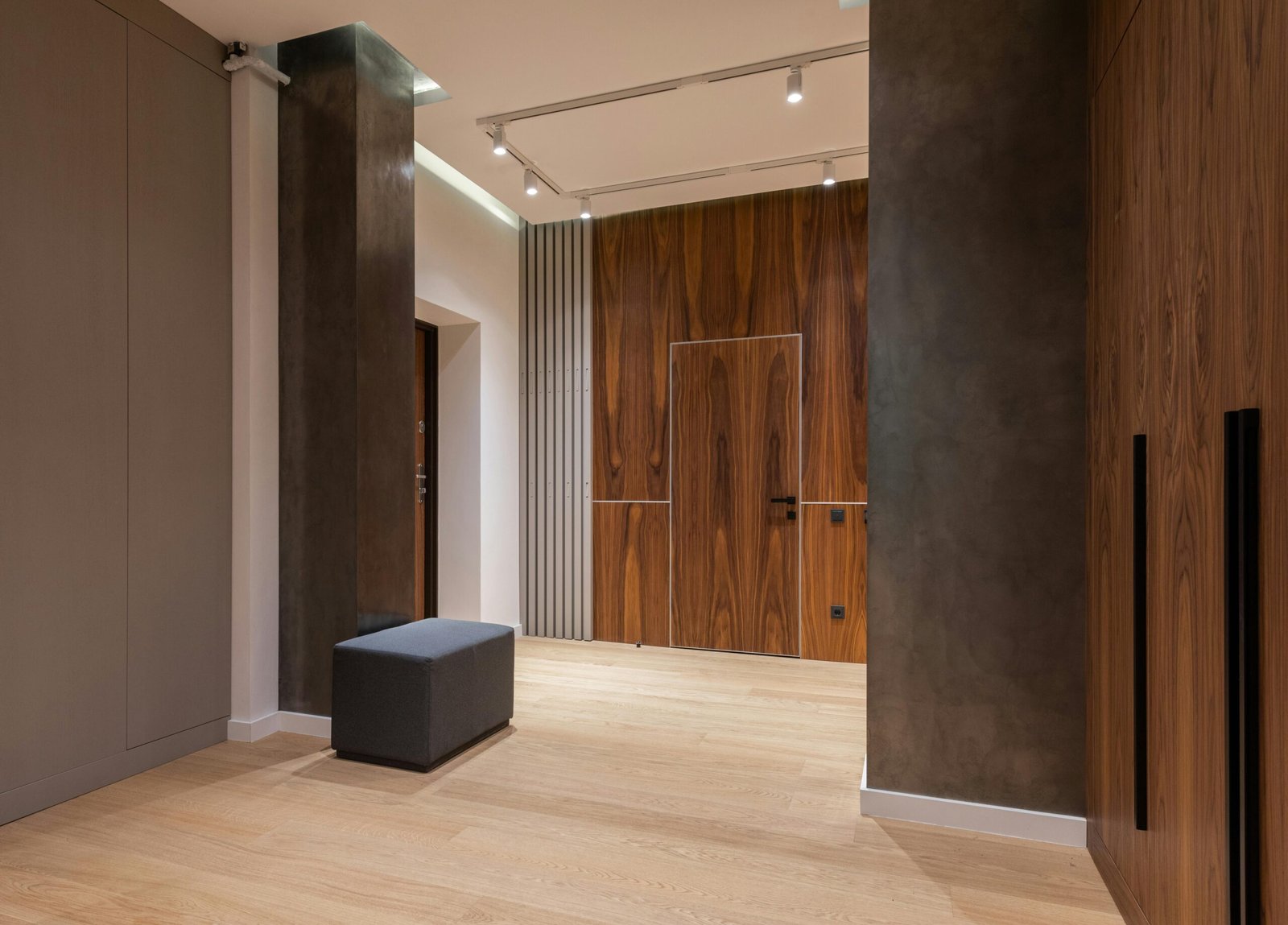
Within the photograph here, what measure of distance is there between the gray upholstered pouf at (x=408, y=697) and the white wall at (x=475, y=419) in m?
1.97

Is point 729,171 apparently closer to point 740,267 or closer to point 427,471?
point 740,267

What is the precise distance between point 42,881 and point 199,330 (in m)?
2.11

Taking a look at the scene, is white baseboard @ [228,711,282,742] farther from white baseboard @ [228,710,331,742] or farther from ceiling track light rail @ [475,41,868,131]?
ceiling track light rail @ [475,41,868,131]

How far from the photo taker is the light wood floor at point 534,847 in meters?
2.03

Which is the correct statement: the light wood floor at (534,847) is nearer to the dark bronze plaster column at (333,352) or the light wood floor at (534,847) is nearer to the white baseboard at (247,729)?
the white baseboard at (247,729)

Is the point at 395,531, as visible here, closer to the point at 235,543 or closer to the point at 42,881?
the point at 235,543

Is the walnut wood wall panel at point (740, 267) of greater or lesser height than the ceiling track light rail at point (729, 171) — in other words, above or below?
below

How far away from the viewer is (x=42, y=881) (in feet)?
7.01

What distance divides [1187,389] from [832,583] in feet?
11.4

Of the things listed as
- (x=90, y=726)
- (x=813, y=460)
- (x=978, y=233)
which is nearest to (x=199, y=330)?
(x=90, y=726)

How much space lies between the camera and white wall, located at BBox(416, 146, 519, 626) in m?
5.10

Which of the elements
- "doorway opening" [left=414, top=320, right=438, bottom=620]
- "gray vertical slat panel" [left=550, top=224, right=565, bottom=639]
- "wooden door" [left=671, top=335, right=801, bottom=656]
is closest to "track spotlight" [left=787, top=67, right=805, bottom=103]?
"wooden door" [left=671, top=335, right=801, bottom=656]

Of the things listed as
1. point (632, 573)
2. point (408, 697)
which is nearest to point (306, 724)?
point (408, 697)

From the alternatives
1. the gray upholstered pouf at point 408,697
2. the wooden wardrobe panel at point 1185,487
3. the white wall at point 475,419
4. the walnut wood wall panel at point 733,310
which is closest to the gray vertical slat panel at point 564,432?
the walnut wood wall panel at point 733,310
